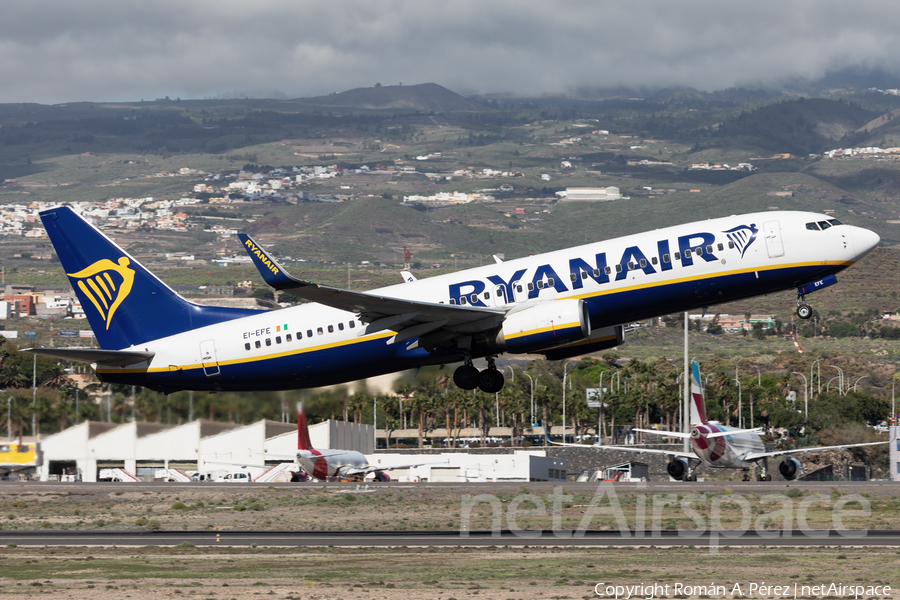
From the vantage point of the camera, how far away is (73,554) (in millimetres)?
42562

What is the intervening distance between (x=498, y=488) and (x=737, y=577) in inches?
1452

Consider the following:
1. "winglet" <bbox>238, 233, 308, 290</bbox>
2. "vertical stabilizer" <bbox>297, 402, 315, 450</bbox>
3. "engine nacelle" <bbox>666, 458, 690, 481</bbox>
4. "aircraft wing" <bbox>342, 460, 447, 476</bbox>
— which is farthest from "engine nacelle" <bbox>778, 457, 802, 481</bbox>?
"winglet" <bbox>238, 233, 308, 290</bbox>

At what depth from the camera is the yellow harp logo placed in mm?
48125

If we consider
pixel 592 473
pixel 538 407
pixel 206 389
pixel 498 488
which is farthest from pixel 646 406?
pixel 206 389

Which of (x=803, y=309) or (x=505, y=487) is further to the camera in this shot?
(x=505, y=487)

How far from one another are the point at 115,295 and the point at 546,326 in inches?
752

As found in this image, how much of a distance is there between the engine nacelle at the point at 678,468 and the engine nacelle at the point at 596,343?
35.5 meters

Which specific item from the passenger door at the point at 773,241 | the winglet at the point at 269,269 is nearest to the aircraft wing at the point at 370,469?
the winglet at the point at 269,269

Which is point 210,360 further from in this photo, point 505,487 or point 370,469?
point 370,469

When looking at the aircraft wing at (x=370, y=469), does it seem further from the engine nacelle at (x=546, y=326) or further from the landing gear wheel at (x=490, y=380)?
the engine nacelle at (x=546, y=326)

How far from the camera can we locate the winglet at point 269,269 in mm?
37312

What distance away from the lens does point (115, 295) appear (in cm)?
4812

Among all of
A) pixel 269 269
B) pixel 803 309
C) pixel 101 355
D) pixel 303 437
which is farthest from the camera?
pixel 303 437

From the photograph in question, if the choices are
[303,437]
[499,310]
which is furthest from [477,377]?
[303,437]
